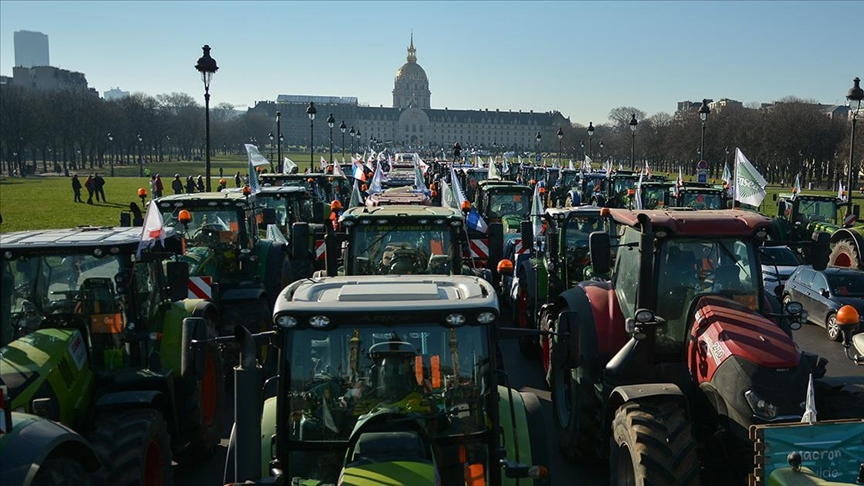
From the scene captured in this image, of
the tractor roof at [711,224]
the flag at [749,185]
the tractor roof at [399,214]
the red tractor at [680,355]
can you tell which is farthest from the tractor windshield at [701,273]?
the flag at [749,185]

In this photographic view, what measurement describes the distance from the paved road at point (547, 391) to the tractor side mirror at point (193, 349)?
8.92 feet

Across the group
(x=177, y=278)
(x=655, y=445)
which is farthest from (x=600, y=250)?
(x=177, y=278)

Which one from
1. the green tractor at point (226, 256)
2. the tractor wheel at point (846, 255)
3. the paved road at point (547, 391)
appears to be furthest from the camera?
the tractor wheel at point (846, 255)

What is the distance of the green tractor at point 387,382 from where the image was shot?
15.6ft

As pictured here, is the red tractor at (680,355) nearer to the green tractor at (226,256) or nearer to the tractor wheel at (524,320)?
the tractor wheel at (524,320)

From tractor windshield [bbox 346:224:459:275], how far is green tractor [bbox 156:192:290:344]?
2.26 meters

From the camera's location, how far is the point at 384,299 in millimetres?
4918

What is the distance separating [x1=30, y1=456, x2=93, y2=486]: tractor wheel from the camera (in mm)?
4910

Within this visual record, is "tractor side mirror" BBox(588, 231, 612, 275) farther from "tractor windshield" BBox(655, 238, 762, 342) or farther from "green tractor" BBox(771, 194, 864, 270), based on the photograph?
"green tractor" BBox(771, 194, 864, 270)

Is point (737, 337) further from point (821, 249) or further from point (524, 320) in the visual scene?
point (524, 320)

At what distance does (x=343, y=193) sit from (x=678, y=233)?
79.3 ft

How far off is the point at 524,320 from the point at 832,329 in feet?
20.0

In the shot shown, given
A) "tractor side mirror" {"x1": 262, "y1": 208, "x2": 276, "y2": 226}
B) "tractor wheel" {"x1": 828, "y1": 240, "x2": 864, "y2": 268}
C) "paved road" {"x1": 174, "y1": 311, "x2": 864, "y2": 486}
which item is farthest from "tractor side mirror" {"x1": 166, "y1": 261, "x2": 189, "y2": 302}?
A: "tractor wheel" {"x1": 828, "y1": 240, "x2": 864, "y2": 268}

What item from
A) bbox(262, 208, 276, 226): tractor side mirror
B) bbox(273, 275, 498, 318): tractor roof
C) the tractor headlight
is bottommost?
the tractor headlight
